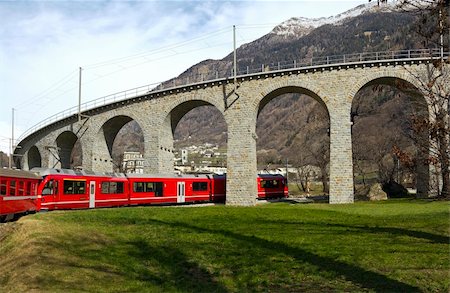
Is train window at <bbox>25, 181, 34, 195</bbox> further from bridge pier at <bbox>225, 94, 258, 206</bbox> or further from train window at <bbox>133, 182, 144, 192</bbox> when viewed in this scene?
bridge pier at <bbox>225, 94, 258, 206</bbox>

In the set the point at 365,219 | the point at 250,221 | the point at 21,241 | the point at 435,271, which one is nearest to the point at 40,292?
the point at 21,241

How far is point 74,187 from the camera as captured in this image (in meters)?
27.1

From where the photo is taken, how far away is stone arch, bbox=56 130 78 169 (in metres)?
54.2

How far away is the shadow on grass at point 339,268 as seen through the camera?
9.49 metres

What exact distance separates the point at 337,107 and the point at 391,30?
556ft

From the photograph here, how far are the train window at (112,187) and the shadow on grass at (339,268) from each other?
612 inches

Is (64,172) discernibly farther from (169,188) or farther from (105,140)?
(105,140)

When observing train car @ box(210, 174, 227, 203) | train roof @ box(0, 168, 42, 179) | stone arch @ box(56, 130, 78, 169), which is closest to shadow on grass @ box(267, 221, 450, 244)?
train roof @ box(0, 168, 42, 179)

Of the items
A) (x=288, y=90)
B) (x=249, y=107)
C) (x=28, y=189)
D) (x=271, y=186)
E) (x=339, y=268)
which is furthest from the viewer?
(x=271, y=186)

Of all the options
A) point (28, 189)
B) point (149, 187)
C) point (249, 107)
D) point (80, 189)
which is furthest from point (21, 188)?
point (249, 107)

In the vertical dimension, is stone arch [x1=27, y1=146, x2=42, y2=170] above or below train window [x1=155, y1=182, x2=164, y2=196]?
above

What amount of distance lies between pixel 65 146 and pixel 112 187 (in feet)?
98.6

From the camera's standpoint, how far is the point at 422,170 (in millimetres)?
34656

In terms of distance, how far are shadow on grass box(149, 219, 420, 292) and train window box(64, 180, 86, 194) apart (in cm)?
1441
